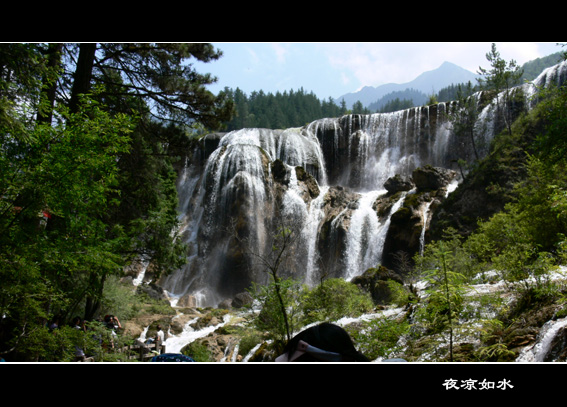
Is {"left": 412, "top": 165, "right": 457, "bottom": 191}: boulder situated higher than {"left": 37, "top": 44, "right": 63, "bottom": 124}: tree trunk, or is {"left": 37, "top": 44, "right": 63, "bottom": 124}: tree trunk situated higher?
{"left": 412, "top": 165, "right": 457, "bottom": 191}: boulder

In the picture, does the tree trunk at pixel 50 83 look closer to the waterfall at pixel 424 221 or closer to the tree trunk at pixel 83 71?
the tree trunk at pixel 83 71

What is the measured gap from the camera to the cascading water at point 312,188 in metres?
20.0

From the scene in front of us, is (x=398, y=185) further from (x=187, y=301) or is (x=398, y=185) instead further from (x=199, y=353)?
(x=199, y=353)

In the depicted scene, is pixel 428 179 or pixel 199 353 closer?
pixel 199 353

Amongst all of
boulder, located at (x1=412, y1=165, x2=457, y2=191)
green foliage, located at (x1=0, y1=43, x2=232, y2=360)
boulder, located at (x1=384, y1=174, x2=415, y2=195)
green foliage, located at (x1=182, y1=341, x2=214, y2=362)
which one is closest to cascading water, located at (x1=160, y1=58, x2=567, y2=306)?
boulder, located at (x1=384, y1=174, x2=415, y2=195)

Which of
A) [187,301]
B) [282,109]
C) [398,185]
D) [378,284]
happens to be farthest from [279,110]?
[378,284]

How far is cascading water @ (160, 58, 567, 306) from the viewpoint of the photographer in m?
20.0

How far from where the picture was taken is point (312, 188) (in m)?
23.7

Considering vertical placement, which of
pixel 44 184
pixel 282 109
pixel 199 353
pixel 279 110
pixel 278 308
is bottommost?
pixel 199 353

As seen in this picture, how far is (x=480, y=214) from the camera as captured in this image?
599 inches

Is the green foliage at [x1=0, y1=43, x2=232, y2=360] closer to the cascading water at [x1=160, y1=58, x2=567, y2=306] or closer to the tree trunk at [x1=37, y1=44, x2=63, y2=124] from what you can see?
the tree trunk at [x1=37, y1=44, x2=63, y2=124]
